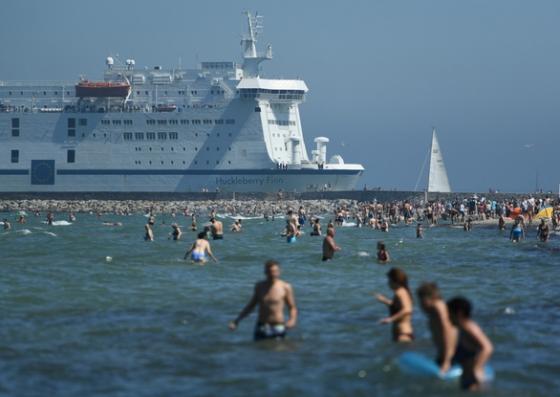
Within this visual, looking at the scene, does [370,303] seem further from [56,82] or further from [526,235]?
[56,82]

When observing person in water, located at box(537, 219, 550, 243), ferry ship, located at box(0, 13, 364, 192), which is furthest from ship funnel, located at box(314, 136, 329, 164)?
person in water, located at box(537, 219, 550, 243)

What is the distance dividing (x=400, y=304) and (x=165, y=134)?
266ft

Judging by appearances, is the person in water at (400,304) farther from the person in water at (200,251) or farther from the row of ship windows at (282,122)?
the row of ship windows at (282,122)

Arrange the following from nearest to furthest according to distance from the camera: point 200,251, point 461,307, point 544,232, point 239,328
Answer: point 461,307
point 239,328
point 200,251
point 544,232

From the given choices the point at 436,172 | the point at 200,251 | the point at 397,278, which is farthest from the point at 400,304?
the point at 436,172

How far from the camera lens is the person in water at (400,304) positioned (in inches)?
581

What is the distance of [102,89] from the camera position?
98.0 metres

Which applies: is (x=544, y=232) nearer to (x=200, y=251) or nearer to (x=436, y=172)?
(x=200, y=251)

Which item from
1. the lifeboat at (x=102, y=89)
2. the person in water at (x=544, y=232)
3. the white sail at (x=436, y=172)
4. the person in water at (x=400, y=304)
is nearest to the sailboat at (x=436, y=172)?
the white sail at (x=436, y=172)

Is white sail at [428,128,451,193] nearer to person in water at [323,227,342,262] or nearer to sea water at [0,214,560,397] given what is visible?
sea water at [0,214,560,397]

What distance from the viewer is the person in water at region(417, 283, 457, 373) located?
1250 centimetres

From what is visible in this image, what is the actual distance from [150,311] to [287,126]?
7585cm

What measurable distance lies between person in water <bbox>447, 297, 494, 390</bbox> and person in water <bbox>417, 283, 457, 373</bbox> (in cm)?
13

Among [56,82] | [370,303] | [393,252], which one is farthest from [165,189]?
[370,303]
